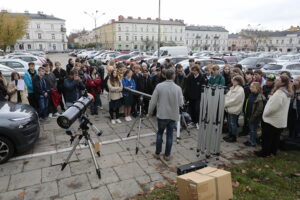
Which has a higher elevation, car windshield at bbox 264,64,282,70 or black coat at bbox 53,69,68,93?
car windshield at bbox 264,64,282,70

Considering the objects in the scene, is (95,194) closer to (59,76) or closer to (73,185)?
(73,185)

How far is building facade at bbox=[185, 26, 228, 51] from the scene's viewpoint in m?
96.2

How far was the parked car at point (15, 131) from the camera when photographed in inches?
173

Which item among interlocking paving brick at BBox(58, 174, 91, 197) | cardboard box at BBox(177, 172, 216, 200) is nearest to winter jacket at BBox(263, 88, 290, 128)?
cardboard box at BBox(177, 172, 216, 200)

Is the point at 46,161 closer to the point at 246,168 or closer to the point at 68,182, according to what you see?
the point at 68,182

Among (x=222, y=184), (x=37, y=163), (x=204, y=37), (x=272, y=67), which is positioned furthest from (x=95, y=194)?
(x=204, y=37)

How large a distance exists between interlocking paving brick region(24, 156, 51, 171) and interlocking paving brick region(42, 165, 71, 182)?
0.67ft

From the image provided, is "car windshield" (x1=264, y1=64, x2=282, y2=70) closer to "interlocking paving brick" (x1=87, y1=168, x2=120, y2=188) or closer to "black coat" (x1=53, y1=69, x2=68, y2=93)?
"black coat" (x1=53, y1=69, x2=68, y2=93)

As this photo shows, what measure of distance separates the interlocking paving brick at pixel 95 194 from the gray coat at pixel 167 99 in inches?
67.3

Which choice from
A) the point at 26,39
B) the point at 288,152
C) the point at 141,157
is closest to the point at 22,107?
the point at 141,157

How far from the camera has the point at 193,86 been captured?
21.0ft

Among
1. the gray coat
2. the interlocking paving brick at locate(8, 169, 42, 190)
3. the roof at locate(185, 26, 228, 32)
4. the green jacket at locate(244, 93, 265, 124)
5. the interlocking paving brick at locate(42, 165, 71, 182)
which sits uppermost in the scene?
the roof at locate(185, 26, 228, 32)

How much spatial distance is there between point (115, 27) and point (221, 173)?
86.2 metres

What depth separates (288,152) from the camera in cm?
512
